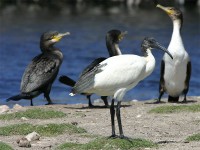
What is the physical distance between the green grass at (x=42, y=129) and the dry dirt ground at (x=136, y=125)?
0.18m

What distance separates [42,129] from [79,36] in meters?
26.3

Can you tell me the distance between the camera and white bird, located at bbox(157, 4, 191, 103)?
58.5ft

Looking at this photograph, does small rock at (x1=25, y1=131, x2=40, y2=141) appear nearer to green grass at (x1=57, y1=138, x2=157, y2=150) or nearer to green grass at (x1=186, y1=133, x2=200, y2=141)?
green grass at (x1=57, y1=138, x2=157, y2=150)

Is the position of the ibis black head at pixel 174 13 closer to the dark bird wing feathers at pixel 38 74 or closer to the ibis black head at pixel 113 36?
the ibis black head at pixel 113 36

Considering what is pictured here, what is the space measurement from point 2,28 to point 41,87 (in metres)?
26.1

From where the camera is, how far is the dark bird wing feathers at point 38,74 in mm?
17234

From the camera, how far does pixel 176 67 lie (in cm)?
1803

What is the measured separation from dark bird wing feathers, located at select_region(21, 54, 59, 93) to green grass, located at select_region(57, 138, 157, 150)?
17.0 ft

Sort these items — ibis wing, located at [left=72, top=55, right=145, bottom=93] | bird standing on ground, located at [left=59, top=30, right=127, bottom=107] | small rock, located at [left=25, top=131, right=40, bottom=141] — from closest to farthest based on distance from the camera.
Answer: ibis wing, located at [left=72, top=55, right=145, bottom=93], small rock, located at [left=25, top=131, right=40, bottom=141], bird standing on ground, located at [left=59, top=30, right=127, bottom=107]

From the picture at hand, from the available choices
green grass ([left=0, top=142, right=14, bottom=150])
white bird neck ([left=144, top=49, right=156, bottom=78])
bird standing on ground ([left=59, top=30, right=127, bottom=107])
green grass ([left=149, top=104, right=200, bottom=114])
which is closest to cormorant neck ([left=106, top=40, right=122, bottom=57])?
bird standing on ground ([left=59, top=30, right=127, bottom=107])

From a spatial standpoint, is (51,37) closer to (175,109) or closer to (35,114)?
(35,114)

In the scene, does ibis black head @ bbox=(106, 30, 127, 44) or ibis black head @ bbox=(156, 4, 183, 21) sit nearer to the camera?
ibis black head @ bbox=(106, 30, 127, 44)

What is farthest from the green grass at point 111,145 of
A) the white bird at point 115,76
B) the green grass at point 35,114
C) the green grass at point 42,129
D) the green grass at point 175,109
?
the green grass at point 175,109

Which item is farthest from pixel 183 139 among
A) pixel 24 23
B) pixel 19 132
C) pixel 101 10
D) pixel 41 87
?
pixel 101 10
